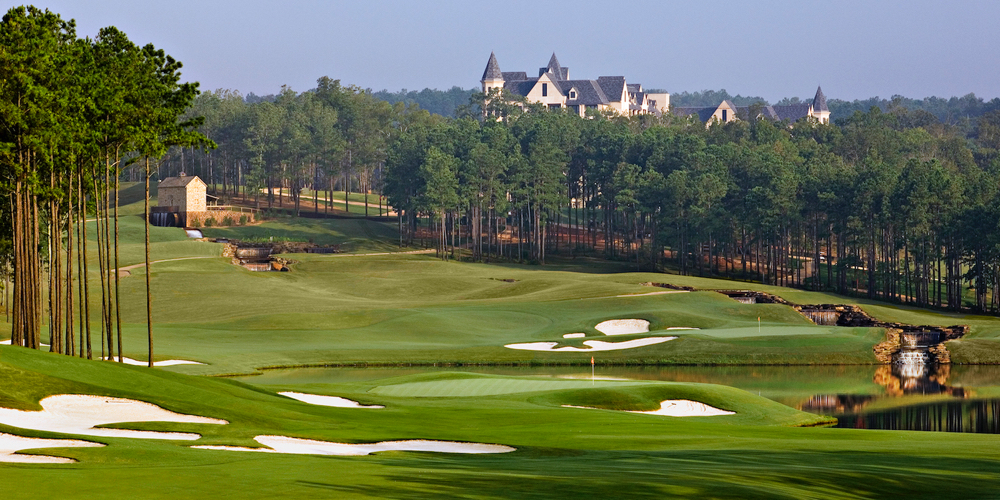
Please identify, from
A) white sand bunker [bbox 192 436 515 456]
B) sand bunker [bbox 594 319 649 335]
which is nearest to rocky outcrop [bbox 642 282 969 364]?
sand bunker [bbox 594 319 649 335]

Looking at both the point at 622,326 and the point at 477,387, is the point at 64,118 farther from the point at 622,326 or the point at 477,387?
the point at 622,326

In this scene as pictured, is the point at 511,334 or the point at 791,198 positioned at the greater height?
the point at 791,198

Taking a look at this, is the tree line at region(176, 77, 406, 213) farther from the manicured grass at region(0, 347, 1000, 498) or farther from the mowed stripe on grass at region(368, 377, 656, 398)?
the manicured grass at region(0, 347, 1000, 498)

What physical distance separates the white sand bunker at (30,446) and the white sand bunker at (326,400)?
571 inches

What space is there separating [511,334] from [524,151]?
94.3m

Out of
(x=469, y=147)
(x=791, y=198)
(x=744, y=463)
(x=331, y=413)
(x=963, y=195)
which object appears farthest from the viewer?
(x=469, y=147)

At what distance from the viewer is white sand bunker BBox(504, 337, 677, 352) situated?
6078 cm

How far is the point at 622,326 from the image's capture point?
2712 inches

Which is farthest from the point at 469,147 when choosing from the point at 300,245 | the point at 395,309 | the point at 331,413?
the point at 331,413

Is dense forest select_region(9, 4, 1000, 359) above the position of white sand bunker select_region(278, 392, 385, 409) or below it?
above

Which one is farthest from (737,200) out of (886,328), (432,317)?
(432,317)

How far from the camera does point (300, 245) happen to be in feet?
396

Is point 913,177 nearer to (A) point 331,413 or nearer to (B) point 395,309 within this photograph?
(B) point 395,309

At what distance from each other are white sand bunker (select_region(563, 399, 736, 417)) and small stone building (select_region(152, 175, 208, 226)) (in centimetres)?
10246
